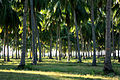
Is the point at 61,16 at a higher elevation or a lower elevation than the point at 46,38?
higher

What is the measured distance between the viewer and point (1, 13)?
26.5 metres

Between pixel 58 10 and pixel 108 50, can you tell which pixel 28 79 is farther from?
pixel 58 10

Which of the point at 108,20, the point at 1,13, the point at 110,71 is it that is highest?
the point at 1,13

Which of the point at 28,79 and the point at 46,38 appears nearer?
the point at 28,79

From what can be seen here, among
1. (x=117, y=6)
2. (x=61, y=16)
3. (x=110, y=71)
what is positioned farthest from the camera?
(x=61, y=16)

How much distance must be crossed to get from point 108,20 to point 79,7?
16.2 metres

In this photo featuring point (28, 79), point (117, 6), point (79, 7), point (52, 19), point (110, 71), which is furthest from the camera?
point (52, 19)

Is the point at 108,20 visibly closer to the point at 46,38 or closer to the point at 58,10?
the point at 58,10

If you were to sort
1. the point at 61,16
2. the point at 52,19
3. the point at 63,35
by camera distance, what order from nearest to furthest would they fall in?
1. the point at 61,16
2. the point at 52,19
3. the point at 63,35

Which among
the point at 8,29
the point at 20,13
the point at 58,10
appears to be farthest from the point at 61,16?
the point at 8,29

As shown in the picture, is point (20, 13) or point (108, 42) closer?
→ point (108, 42)

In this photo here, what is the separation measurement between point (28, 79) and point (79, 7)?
21602 millimetres

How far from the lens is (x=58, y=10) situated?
29.7 m

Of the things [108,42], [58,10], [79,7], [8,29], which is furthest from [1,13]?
[108,42]
